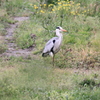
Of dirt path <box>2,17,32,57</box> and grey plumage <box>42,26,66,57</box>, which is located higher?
grey plumage <box>42,26,66,57</box>

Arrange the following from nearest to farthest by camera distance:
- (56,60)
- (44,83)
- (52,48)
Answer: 1. (44,83)
2. (56,60)
3. (52,48)

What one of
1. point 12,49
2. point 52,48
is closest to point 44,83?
point 52,48

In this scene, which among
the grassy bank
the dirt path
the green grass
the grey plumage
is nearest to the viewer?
the green grass

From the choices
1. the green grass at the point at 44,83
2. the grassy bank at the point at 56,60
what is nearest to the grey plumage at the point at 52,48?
the grassy bank at the point at 56,60

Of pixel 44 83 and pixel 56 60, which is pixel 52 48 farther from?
pixel 44 83

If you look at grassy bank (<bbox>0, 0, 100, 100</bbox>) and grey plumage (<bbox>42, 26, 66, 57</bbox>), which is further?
grey plumage (<bbox>42, 26, 66, 57</bbox>)

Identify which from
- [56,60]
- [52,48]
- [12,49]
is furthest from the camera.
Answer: [12,49]

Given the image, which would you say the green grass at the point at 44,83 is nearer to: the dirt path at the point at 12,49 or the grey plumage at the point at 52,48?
the grey plumage at the point at 52,48

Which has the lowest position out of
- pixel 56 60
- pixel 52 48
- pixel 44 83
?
pixel 56 60

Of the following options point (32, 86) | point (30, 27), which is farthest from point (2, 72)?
point (30, 27)

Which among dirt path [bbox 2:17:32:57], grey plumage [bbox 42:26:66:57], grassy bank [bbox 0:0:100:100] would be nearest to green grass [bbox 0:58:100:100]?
grassy bank [bbox 0:0:100:100]

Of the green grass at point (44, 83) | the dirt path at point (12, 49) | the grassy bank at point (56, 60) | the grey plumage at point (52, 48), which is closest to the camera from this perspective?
the green grass at point (44, 83)

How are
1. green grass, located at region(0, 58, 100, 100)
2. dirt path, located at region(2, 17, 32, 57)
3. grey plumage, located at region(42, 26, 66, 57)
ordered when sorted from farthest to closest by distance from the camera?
1. dirt path, located at region(2, 17, 32, 57)
2. grey plumage, located at region(42, 26, 66, 57)
3. green grass, located at region(0, 58, 100, 100)

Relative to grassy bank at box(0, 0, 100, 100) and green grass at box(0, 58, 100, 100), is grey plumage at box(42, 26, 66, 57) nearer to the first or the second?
grassy bank at box(0, 0, 100, 100)
